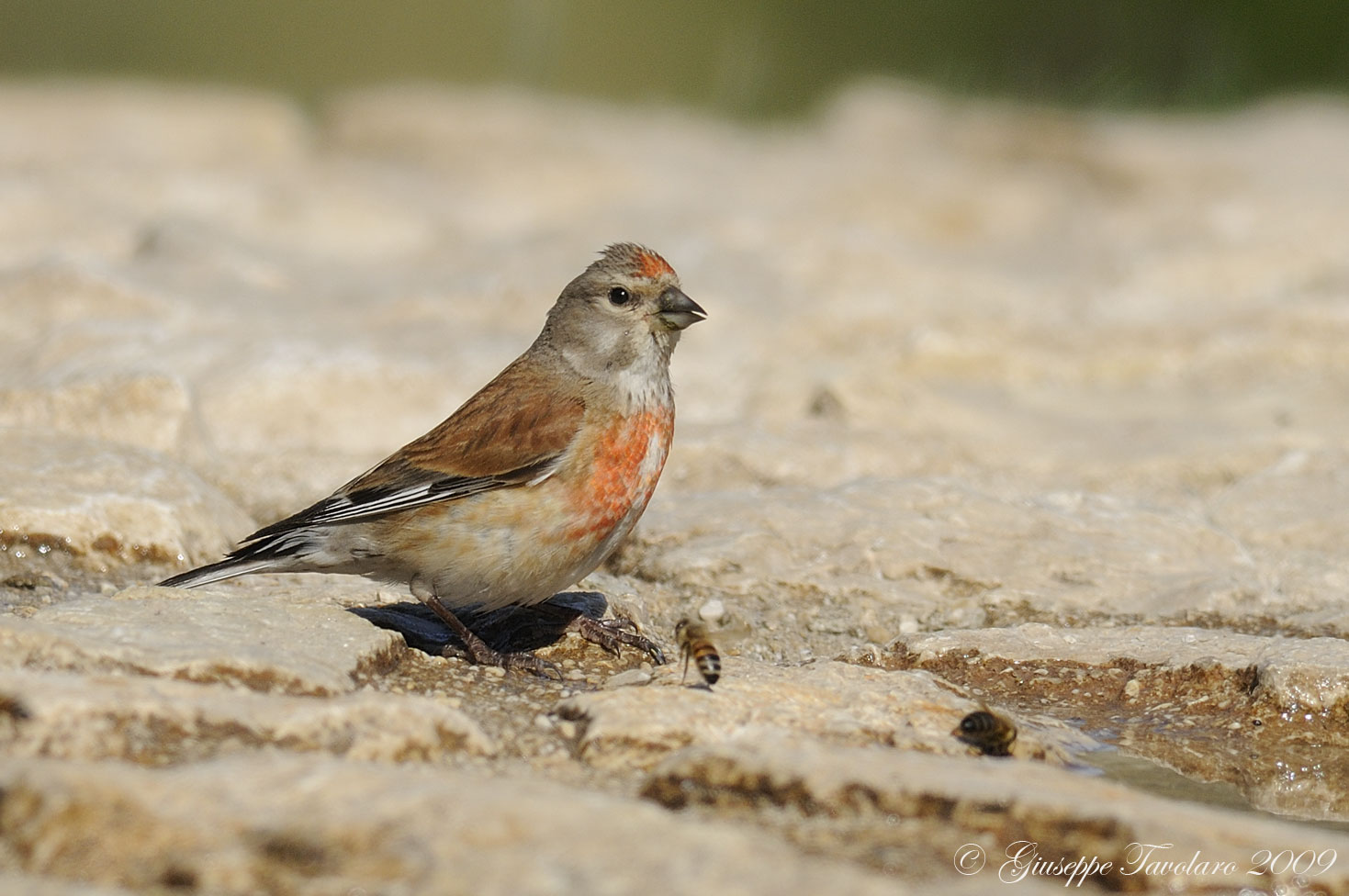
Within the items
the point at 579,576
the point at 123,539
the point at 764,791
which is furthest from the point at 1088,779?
the point at 123,539

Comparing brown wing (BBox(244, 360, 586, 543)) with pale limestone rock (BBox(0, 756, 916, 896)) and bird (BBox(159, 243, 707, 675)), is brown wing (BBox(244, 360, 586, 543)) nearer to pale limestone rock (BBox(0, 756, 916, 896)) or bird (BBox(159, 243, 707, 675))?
bird (BBox(159, 243, 707, 675))

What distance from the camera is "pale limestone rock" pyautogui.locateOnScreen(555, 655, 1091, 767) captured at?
106 inches

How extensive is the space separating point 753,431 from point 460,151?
432 centimetres

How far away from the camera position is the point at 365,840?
6.66 feet

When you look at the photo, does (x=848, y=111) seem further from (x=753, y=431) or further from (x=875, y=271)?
(x=753, y=431)

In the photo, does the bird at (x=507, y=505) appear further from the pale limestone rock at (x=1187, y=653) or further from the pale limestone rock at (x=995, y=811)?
the pale limestone rock at (x=995, y=811)

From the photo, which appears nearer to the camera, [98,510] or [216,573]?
[216,573]

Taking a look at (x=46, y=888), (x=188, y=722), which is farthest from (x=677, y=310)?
(x=46, y=888)

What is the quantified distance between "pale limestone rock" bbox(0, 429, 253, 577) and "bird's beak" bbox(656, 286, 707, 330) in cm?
130

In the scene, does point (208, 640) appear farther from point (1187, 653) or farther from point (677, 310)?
point (1187, 653)

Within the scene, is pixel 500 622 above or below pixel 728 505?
below

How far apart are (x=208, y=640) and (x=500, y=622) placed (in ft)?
3.49

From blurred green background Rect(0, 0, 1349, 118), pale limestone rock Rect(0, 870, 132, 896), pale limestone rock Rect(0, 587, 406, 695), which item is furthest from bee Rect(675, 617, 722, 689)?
blurred green background Rect(0, 0, 1349, 118)

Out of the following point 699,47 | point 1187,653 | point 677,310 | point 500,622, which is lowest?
point 500,622
